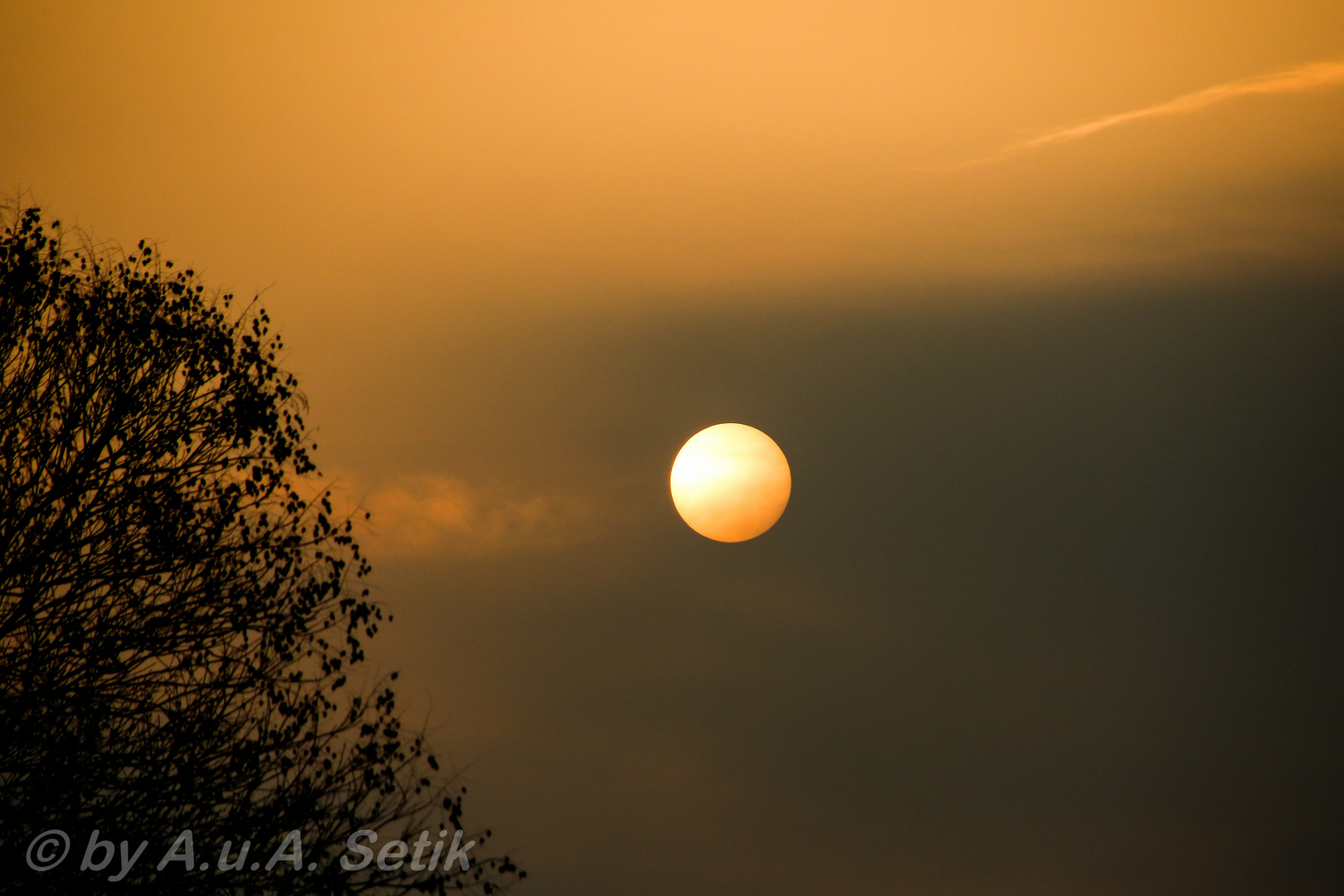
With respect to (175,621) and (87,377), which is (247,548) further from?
(87,377)

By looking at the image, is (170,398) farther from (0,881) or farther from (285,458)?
(0,881)

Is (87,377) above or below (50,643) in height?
above

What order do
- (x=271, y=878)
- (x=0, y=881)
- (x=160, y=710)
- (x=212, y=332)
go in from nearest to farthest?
(x=0, y=881), (x=160, y=710), (x=271, y=878), (x=212, y=332)

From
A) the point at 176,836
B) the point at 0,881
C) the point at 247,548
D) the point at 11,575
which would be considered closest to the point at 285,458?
the point at 247,548

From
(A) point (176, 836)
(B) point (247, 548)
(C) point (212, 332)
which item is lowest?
(A) point (176, 836)

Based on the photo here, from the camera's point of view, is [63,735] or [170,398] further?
[170,398]

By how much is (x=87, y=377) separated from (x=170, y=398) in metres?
0.89

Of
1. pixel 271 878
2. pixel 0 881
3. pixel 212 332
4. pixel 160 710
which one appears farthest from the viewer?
pixel 212 332

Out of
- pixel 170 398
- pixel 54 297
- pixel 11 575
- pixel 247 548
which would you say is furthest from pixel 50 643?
pixel 54 297

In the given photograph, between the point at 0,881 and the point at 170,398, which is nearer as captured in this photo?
the point at 0,881

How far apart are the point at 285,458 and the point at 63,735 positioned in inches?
157

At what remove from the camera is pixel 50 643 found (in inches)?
455

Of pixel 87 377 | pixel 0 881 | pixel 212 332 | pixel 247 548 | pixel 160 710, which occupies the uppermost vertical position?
pixel 212 332

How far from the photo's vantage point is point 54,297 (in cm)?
1284
